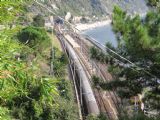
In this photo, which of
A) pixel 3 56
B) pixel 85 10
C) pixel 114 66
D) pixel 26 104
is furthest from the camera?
pixel 85 10

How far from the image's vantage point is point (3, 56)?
4.86ft

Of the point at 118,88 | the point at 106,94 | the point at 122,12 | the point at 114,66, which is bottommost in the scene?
the point at 106,94

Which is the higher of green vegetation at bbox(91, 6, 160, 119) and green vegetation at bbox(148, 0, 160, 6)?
green vegetation at bbox(148, 0, 160, 6)

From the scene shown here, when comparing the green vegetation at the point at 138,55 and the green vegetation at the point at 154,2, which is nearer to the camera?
the green vegetation at the point at 138,55

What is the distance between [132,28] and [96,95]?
58.2ft

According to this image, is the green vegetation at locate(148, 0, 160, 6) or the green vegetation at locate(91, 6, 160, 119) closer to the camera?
the green vegetation at locate(91, 6, 160, 119)

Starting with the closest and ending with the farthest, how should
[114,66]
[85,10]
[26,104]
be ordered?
[114,66], [26,104], [85,10]

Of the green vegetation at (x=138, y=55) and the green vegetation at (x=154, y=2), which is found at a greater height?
the green vegetation at (x=154, y=2)

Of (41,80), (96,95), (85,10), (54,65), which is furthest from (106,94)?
(85,10)

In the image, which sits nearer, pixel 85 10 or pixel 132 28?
pixel 132 28

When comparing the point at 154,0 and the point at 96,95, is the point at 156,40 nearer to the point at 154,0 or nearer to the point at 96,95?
the point at 154,0

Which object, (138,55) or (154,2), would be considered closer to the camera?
(138,55)

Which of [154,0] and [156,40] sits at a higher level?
[154,0]

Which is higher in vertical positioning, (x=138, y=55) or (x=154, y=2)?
(x=154, y=2)
